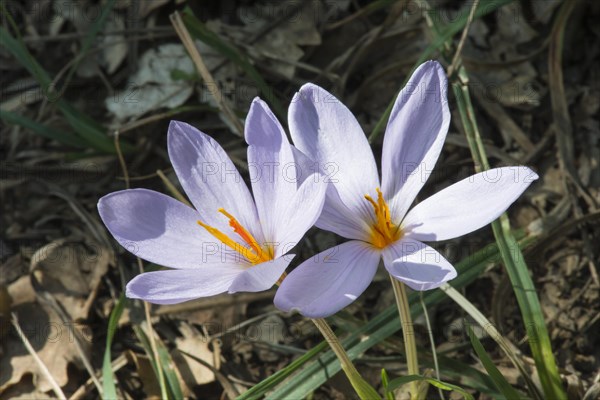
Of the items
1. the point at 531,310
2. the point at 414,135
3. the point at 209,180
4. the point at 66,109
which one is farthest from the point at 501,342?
the point at 66,109

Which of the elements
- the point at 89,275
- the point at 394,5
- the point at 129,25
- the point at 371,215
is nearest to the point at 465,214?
the point at 371,215

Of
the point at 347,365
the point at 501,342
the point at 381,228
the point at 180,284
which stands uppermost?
the point at 180,284

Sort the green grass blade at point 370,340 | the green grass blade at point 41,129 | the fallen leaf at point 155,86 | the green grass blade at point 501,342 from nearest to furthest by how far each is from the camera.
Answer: the green grass blade at point 501,342 → the green grass blade at point 370,340 → the green grass blade at point 41,129 → the fallen leaf at point 155,86

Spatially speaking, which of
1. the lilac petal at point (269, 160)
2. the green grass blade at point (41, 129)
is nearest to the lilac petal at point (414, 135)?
the lilac petal at point (269, 160)

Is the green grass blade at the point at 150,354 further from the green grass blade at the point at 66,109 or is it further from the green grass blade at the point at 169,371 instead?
the green grass blade at the point at 66,109

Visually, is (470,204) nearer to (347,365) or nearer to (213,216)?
(347,365)
